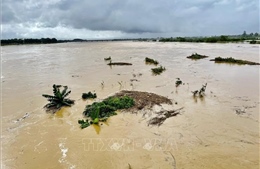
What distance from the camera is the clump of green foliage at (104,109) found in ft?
25.3

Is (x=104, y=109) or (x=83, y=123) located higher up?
(x=104, y=109)

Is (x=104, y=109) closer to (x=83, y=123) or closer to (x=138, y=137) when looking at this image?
(x=83, y=123)

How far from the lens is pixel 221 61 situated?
2320cm

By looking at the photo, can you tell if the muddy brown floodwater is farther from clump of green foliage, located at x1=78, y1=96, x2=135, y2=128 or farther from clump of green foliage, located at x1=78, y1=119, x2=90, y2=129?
clump of green foliage, located at x1=78, y1=96, x2=135, y2=128

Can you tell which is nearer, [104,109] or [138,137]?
[138,137]

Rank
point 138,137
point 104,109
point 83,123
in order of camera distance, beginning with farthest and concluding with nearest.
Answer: point 104,109 < point 83,123 < point 138,137

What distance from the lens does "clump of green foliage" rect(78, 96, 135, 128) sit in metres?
7.71

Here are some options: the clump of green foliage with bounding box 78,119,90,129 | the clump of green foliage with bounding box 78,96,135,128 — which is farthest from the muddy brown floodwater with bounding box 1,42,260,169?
the clump of green foliage with bounding box 78,96,135,128

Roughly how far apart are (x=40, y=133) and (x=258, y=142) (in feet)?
20.5

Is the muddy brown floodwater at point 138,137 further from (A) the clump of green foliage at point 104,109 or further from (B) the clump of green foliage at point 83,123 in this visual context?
(A) the clump of green foliage at point 104,109

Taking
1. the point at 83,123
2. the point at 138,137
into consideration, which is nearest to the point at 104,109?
the point at 83,123

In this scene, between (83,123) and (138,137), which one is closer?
(138,137)

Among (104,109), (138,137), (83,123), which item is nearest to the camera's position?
(138,137)

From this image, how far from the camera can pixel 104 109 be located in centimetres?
841
